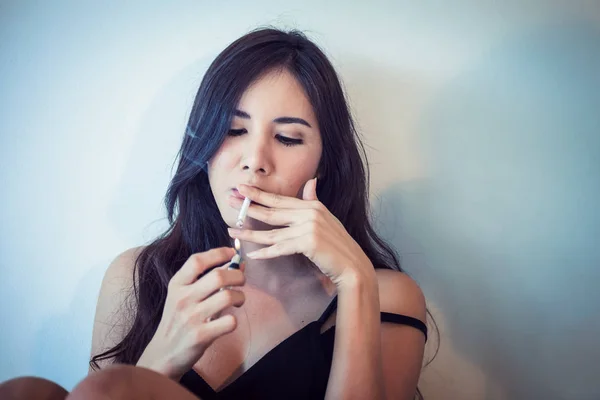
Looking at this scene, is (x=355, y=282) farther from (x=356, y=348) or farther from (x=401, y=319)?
(x=401, y=319)

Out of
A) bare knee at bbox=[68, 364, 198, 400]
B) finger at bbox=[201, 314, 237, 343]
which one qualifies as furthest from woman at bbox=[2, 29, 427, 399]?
bare knee at bbox=[68, 364, 198, 400]

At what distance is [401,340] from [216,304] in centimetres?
49

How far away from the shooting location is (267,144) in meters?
0.99

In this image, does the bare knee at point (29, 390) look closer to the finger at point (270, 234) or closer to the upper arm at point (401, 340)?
the finger at point (270, 234)

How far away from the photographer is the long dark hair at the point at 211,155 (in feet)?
3.47

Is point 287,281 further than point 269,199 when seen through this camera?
Yes

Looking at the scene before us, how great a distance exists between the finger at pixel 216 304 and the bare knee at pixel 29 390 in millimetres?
240

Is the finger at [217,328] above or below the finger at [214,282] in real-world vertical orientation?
below

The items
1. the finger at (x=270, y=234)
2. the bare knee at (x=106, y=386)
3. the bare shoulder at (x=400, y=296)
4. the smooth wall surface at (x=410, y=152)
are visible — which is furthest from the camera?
the smooth wall surface at (x=410, y=152)

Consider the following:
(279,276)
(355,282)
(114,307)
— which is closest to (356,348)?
(355,282)

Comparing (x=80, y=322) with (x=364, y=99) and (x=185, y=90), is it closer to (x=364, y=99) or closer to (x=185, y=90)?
(x=185, y=90)

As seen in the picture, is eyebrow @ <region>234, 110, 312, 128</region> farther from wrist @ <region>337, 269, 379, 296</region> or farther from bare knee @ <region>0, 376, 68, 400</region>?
bare knee @ <region>0, 376, 68, 400</region>

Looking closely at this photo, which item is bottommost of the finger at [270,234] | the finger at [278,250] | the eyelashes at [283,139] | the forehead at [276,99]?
the finger at [278,250]

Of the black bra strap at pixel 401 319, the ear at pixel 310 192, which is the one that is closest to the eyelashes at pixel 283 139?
the ear at pixel 310 192
